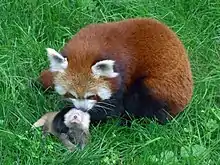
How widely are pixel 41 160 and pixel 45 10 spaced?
1480mm

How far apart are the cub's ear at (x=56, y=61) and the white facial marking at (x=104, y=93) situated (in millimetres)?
260

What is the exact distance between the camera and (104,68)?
405 centimetres

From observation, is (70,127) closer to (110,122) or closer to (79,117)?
(79,117)

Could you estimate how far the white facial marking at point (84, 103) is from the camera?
4.11 m

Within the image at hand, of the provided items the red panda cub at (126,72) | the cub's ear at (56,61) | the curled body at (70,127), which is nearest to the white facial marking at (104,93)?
the red panda cub at (126,72)

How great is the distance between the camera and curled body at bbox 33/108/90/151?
4.03 meters

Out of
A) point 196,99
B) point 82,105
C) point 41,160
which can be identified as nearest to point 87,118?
point 82,105

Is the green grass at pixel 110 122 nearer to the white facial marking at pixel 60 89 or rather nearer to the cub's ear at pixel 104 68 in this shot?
the white facial marking at pixel 60 89

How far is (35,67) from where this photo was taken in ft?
15.1

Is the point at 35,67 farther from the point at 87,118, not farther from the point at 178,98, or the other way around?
the point at 178,98

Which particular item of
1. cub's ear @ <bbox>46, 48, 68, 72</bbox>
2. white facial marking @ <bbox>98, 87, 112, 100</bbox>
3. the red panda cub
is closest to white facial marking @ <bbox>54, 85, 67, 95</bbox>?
the red panda cub

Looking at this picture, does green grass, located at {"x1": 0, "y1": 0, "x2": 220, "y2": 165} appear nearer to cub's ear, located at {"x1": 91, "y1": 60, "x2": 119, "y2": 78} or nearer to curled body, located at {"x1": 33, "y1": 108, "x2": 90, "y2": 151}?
curled body, located at {"x1": 33, "y1": 108, "x2": 90, "y2": 151}

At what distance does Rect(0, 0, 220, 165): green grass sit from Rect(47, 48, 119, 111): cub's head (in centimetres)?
22

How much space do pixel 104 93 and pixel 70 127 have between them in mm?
308
